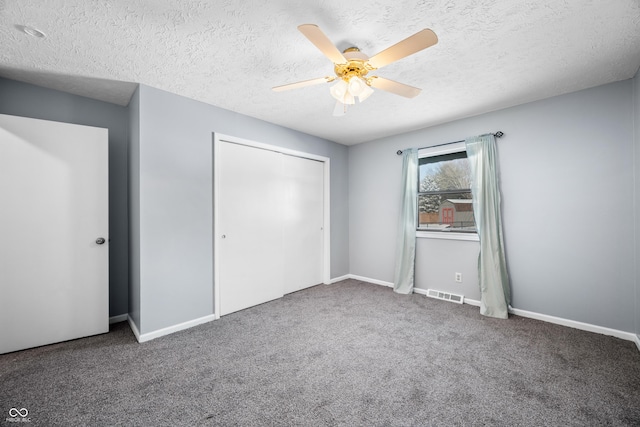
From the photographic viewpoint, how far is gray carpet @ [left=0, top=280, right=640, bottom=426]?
1.59 m

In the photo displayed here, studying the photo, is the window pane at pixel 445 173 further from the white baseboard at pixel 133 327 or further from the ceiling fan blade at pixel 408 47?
the white baseboard at pixel 133 327

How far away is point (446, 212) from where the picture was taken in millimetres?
3770

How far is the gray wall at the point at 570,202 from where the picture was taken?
2.52 metres

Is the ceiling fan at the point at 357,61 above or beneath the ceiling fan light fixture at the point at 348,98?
above

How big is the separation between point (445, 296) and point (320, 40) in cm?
348

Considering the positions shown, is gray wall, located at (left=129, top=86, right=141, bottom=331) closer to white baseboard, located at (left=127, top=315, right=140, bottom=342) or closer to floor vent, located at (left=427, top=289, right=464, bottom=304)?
white baseboard, located at (left=127, top=315, right=140, bottom=342)

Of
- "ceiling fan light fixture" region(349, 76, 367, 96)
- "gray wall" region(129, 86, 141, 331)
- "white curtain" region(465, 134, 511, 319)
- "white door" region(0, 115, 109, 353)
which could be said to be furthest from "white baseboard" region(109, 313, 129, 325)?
"white curtain" region(465, 134, 511, 319)

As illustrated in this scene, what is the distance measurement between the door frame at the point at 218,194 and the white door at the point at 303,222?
2.4 inches

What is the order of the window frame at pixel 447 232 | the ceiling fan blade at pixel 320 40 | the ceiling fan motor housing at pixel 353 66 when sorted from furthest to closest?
the window frame at pixel 447 232
the ceiling fan motor housing at pixel 353 66
the ceiling fan blade at pixel 320 40

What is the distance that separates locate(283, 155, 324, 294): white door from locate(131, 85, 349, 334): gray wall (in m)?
1.13

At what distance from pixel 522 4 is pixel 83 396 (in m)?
3.75

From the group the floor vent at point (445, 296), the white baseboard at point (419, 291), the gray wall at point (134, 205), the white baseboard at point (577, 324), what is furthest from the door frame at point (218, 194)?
the white baseboard at point (577, 324)

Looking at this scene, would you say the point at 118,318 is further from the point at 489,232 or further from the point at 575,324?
the point at 575,324

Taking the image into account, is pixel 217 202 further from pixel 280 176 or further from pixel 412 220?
pixel 412 220
